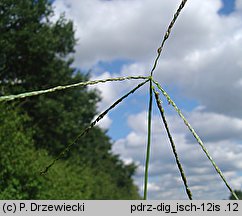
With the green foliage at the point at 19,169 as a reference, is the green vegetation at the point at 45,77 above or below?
above

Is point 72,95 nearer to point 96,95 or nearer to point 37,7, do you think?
point 96,95

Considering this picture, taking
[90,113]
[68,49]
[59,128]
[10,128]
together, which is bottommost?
[10,128]

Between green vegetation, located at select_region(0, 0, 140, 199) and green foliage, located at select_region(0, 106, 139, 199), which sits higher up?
green vegetation, located at select_region(0, 0, 140, 199)

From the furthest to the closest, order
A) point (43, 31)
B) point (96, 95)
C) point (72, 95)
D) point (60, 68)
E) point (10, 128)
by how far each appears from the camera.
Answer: point (96, 95) → point (72, 95) → point (60, 68) → point (43, 31) → point (10, 128)

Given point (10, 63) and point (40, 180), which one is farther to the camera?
point (10, 63)

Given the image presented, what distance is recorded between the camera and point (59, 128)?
27.0 meters

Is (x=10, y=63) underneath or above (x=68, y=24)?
underneath

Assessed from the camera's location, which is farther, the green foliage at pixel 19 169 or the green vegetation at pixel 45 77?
the green vegetation at pixel 45 77

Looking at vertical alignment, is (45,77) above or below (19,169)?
above

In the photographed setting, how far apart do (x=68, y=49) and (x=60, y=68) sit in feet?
4.89

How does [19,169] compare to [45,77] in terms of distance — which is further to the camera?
[45,77]

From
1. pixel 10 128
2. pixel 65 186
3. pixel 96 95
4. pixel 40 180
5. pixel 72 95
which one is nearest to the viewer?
pixel 10 128

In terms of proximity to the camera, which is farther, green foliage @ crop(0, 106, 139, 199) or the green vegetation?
the green vegetation

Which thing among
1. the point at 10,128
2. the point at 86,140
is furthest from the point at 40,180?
the point at 86,140
